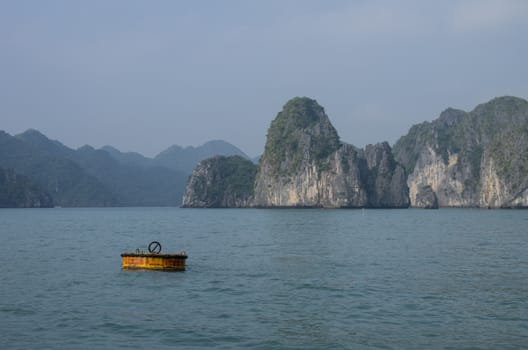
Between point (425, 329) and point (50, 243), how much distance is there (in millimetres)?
53053

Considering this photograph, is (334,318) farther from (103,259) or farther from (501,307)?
(103,259)

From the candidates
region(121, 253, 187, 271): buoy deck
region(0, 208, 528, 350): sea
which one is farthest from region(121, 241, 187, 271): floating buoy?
region(0, 208, 528, 350): sea

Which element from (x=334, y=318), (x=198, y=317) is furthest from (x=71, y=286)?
(x=334, y=318)

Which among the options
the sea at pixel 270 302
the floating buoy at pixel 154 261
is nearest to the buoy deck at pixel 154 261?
the floating buoy at pixel 154 261

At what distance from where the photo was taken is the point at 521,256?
1996 inches

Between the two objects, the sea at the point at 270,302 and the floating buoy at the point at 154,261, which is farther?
the floating buoy at the point at 154,261

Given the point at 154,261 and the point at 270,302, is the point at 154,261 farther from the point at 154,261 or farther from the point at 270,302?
the point at 270,302

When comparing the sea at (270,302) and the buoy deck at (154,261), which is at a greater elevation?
the buoy deck at (154,261)

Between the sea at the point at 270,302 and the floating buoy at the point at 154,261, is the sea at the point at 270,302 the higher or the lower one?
the lower one

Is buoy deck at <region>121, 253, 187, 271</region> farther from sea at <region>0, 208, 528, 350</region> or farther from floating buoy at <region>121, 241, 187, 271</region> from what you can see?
sea at <region>0, 208, 528, 350</region>

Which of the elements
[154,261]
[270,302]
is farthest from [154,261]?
[270,302]

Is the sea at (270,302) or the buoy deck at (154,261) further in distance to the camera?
the buoy deck at (154,261)

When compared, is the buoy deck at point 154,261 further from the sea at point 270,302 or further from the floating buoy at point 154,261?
the sea at point 270,302

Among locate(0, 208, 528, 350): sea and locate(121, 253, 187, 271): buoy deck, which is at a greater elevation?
locate(121, 253, 187, 271): buoy deck
